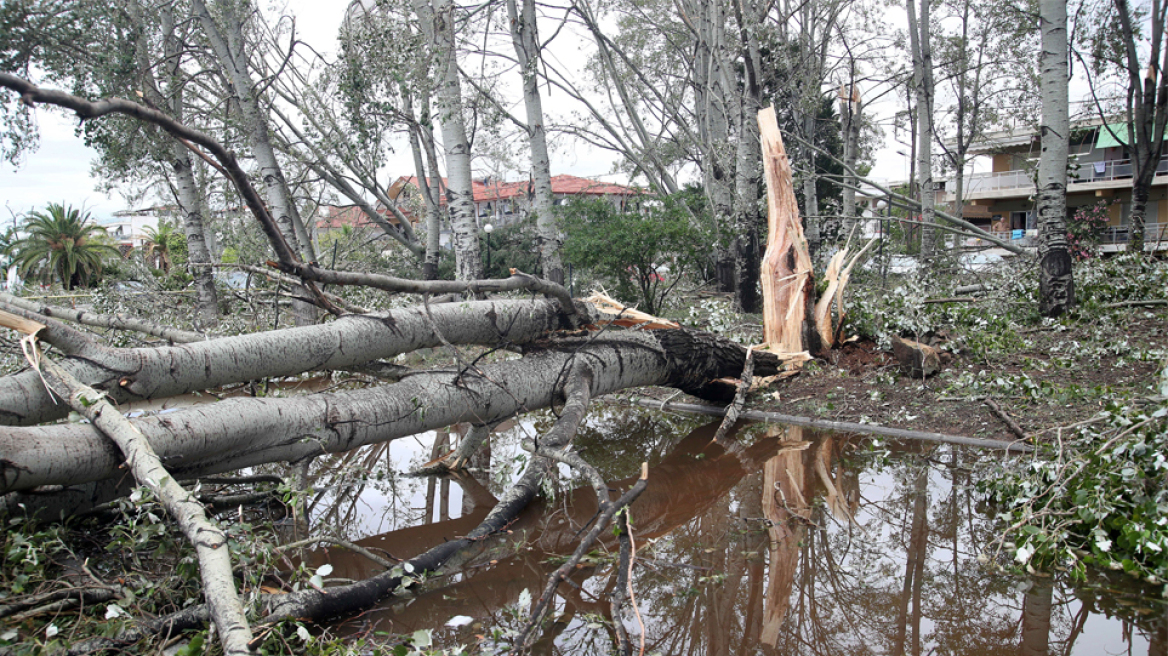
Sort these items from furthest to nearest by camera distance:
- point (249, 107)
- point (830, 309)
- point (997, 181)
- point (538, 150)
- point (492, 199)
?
point (492, 199) → point (997, 181) → point (538, 150) → point (249, 107) → point (830, 309)

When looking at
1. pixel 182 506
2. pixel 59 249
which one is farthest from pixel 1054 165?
pixel 59 249

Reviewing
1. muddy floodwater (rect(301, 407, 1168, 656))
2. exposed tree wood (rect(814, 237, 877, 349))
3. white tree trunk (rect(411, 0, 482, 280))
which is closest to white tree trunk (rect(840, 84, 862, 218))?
exposed tree wood (rect(814, 237, 877, 349))

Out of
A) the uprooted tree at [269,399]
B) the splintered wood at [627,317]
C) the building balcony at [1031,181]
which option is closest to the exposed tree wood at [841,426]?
the splintered wood at [627,317]

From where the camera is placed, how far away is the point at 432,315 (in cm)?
457

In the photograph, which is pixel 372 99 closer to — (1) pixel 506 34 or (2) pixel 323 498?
(1) pixel 506 34

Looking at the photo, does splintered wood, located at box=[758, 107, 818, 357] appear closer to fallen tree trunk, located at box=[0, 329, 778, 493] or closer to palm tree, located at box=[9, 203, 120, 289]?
fallen tree trunk, located at box=[0, 329, 778, 493]

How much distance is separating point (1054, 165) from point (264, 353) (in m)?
8.20

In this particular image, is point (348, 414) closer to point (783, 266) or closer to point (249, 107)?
point (783, 266)

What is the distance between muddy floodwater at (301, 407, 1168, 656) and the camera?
2832mm

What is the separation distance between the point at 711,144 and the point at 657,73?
585 cm

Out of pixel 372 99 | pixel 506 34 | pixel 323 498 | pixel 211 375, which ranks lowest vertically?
pixel 323 498

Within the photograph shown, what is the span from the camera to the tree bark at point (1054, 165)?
757 cm

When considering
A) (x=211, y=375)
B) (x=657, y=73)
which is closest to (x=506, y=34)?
(x=657, y=73)

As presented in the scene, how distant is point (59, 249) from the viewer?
33.3m
